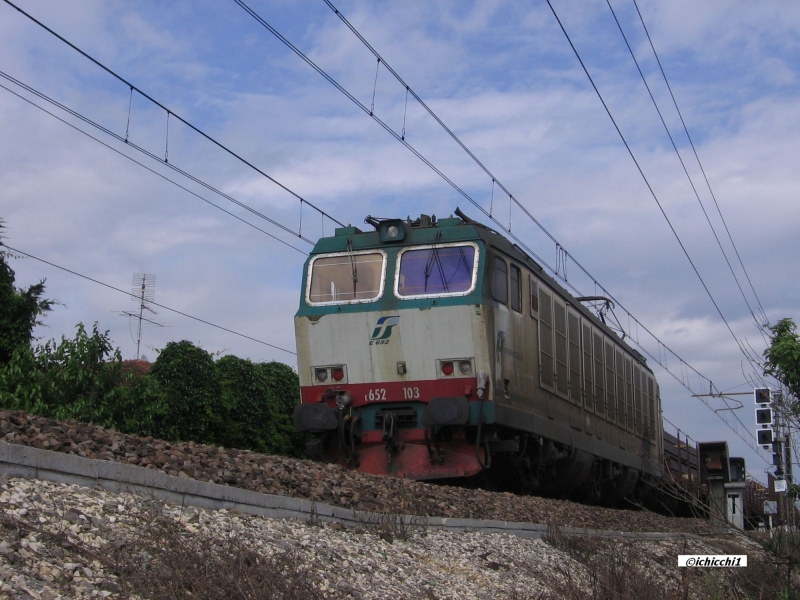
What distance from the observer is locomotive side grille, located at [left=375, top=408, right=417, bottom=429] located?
1229 cm

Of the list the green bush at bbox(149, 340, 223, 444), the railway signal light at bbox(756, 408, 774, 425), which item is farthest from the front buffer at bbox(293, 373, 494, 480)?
the railway signal light at bbox(756, 408, 774, 425)

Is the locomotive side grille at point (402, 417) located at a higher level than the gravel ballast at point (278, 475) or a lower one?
higher

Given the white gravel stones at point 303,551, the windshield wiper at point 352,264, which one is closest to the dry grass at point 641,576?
the white gravel stones at point 303,551

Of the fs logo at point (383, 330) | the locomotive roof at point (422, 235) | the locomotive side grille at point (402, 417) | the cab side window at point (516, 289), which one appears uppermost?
the locomotive roof at point (422, 235)

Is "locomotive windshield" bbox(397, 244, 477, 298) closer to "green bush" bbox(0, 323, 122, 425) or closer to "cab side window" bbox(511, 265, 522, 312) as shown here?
"cab side window" bbox(511, 265, 522, 312)

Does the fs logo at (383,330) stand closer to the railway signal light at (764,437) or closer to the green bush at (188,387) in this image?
the green bush at (188,387)

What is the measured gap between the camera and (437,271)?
1257 centimetres

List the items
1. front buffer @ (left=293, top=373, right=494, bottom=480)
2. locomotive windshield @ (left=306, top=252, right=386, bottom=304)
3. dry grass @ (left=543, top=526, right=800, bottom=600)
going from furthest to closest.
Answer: locomotive windshield @ (left=306, top=252, right=386, bottom=304) → front buffer @ (left=293, top=373, right=494, bottom=480) → dry grass @ (left=543, top=526, right=800, bottom=600)

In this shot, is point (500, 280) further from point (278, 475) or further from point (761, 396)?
point (761, 396)

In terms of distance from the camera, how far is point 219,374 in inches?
749

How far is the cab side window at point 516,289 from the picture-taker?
42.5ft

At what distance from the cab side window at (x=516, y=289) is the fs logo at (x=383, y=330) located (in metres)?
1.61

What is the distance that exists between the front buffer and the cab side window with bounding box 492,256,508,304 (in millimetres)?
1145

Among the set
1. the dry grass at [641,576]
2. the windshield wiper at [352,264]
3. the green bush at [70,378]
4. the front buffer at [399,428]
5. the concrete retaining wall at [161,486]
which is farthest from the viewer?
the green bush at [70,378]
